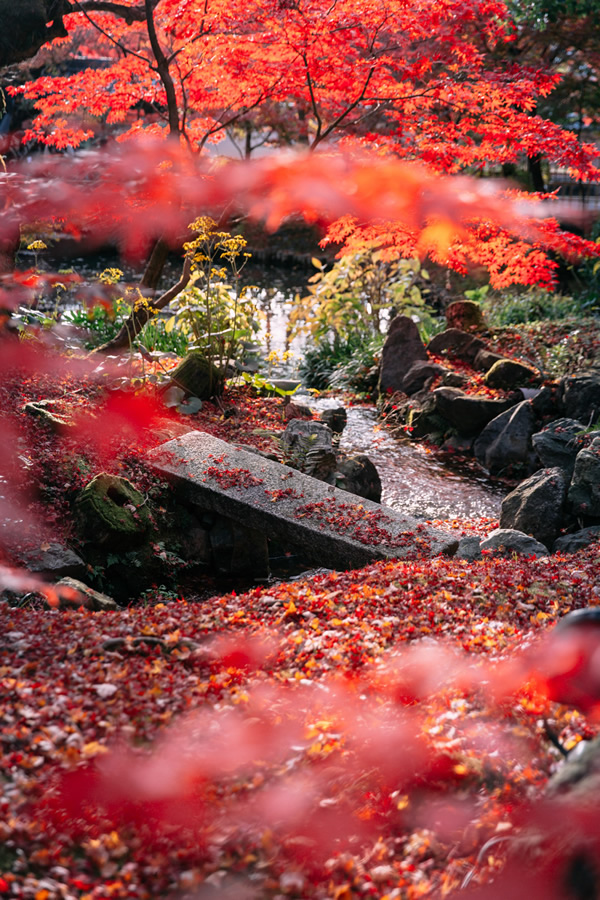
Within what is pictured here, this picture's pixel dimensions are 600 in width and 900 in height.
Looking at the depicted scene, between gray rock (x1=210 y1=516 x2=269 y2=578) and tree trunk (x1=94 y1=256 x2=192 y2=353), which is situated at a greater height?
tree trunk (x1=94 y1=256 x2=192 y2=353)

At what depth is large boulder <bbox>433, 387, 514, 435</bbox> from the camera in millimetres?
7922

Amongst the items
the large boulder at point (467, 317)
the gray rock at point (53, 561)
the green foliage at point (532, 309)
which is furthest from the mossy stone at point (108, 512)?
the green foliage at point (532, 309)

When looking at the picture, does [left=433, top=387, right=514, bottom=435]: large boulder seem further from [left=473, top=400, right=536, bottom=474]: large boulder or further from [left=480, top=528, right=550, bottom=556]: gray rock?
[left=480, top=528, right=550, bottom=556]: gray rock

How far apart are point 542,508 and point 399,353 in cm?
440

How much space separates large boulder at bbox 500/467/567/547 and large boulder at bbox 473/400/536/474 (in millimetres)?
1581

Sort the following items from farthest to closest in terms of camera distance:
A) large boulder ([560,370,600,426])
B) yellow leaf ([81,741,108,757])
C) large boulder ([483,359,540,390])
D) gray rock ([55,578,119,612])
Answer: large boulder ([483,359,540,390]) → large boulder ([560,370,600,426]) → gray rock ([55,578,119,612]) → yellow leaf ([81,741,108,757])

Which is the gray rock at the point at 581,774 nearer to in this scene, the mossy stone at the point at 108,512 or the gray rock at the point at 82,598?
the gray rock at the point at 82,598

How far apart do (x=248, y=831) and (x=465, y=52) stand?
23.2 ft

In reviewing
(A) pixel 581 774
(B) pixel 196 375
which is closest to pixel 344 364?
(B) pixel 196 375

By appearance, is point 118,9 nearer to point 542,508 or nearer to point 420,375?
point 420,375

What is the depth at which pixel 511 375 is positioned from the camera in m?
8.34

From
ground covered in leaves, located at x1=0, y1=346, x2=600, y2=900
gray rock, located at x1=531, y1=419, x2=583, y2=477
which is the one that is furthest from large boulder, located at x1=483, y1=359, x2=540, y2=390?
ground covered in leaves, located at x1=0, y1=346, x2=600, y2=900

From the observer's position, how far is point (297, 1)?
19.7ft

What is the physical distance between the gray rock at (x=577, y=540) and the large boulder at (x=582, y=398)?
8.04ft
